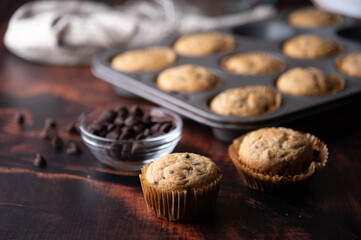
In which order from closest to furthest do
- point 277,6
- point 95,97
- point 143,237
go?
1. point 143,237
2. point 95,97
3. point 277,6

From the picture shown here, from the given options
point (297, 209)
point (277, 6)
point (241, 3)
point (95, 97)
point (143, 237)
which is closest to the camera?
point (143, 237)

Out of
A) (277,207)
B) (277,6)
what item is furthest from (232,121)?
(277,6)

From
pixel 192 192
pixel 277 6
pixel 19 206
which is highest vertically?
pixel 192 192

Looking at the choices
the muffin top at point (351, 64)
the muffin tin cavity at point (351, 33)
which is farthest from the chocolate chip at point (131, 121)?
the muffin tin cavity at point (351, 33)

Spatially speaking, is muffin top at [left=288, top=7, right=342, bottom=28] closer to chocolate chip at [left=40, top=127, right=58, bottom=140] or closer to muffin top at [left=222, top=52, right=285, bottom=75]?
muffin top at [left=222, top=52, right=285, bottom=75]

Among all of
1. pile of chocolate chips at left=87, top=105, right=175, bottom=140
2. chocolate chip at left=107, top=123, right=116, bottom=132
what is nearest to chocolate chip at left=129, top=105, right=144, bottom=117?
pile of chocolate chips at left=87, top=105, right=175, bottom=140

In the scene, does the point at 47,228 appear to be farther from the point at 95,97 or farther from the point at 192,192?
the point at 95,97

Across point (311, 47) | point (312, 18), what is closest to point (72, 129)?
point (311, 47)
